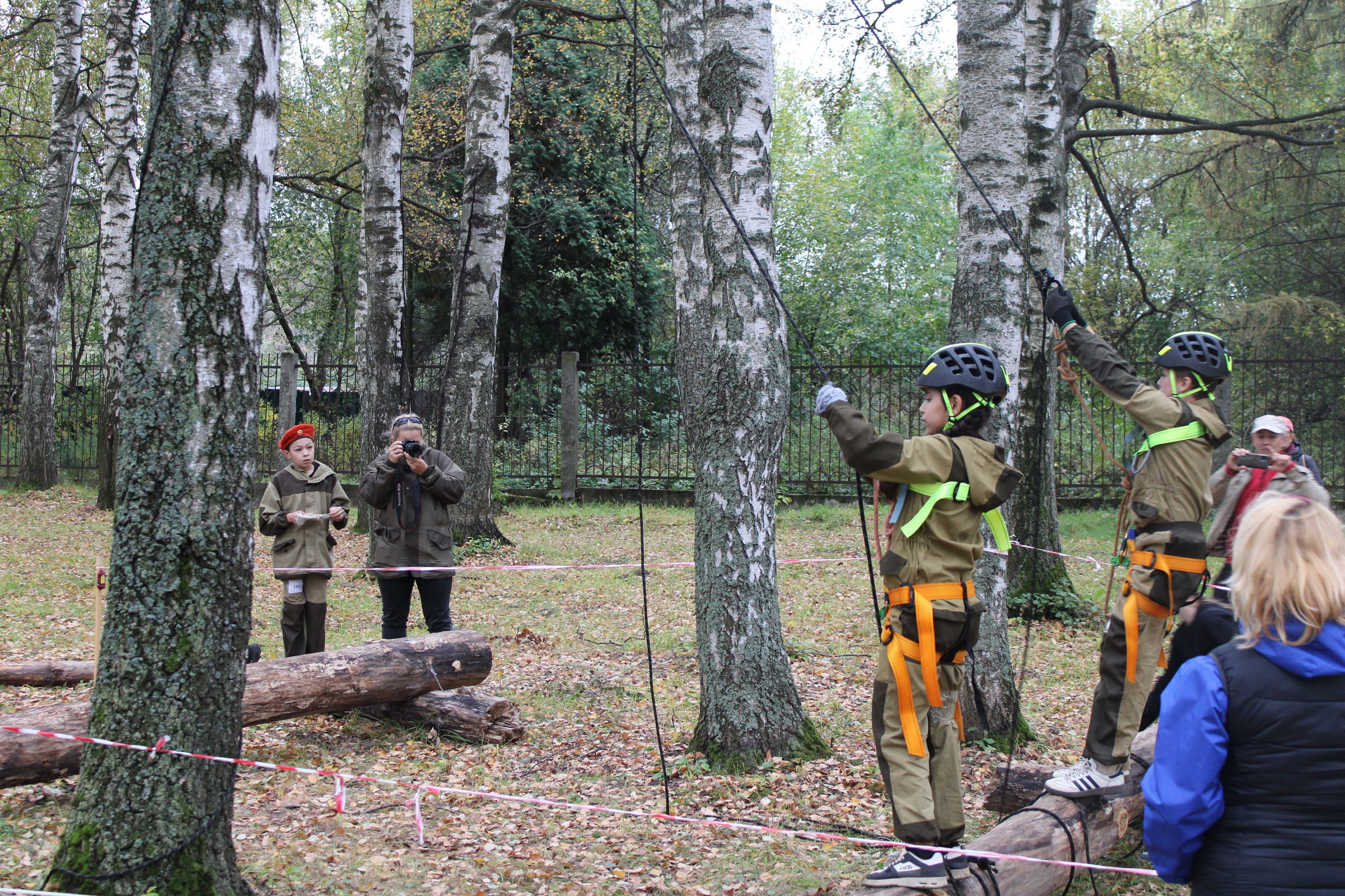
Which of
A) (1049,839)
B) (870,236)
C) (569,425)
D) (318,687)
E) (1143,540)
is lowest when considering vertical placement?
(1049,839)

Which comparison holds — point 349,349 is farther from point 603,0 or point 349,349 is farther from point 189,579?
point 189,579

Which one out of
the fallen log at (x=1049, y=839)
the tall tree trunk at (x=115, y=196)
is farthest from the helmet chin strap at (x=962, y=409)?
the tall tree trunk at (x=115, y=196)

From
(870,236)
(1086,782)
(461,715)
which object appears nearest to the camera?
(1086,782)

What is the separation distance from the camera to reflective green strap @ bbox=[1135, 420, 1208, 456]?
4547 mm

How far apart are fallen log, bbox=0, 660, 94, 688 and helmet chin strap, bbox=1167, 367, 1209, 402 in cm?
709

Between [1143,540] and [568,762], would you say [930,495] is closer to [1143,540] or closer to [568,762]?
[1143,540]

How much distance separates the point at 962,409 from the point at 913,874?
175cm

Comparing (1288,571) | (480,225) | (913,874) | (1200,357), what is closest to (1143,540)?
(1200,357)

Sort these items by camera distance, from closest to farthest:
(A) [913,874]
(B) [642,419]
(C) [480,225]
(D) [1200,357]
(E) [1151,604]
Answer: (A) [913,874] < (E) [1151,604] < (D) [1200,357] < (C) [480,225] < (B) [642,419]

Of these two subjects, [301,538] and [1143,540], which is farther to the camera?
[301,538]

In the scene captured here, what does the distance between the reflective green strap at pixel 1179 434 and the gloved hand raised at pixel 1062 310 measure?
63 centimetres

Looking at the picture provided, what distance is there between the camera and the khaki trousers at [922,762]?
3572 millimetres

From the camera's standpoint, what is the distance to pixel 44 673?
21.9ft

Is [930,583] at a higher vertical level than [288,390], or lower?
lower
